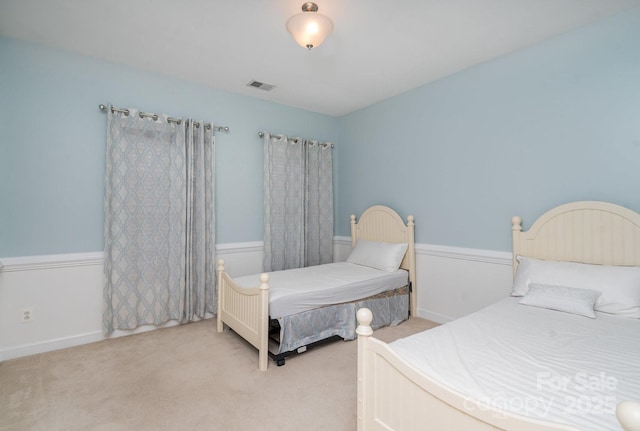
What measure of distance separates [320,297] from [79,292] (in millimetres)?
2232

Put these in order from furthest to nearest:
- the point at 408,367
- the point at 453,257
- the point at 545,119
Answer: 1. the point at 453,257
2. the point at 545,119
3. the point at 408,367

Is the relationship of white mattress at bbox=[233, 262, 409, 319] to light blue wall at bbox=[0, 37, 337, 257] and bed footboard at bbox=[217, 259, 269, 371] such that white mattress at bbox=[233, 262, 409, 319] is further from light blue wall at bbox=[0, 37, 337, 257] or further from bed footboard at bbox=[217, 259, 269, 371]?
light blue wall at bbox=[0, 37, 337, 257]

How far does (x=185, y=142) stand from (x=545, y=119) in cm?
343

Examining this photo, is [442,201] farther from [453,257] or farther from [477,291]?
[477,291]

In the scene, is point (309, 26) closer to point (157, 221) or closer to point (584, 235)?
point (157, 221)

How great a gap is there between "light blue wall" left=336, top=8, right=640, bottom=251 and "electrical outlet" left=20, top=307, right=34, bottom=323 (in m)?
3.70

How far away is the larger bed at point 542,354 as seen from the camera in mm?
1043

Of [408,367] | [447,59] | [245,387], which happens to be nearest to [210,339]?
[245,387]

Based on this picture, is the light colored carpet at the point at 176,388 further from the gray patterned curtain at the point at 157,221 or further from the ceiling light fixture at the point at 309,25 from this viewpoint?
the ceiling light fixture at the point at 309,25

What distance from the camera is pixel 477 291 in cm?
303

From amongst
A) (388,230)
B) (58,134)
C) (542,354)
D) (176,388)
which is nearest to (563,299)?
(542,354)

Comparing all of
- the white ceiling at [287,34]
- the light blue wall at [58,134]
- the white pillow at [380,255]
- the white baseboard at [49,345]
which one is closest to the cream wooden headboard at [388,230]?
the white pillow at [380,255]

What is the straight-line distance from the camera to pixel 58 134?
2.76m

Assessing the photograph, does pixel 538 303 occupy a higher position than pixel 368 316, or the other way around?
pixel 368 316
